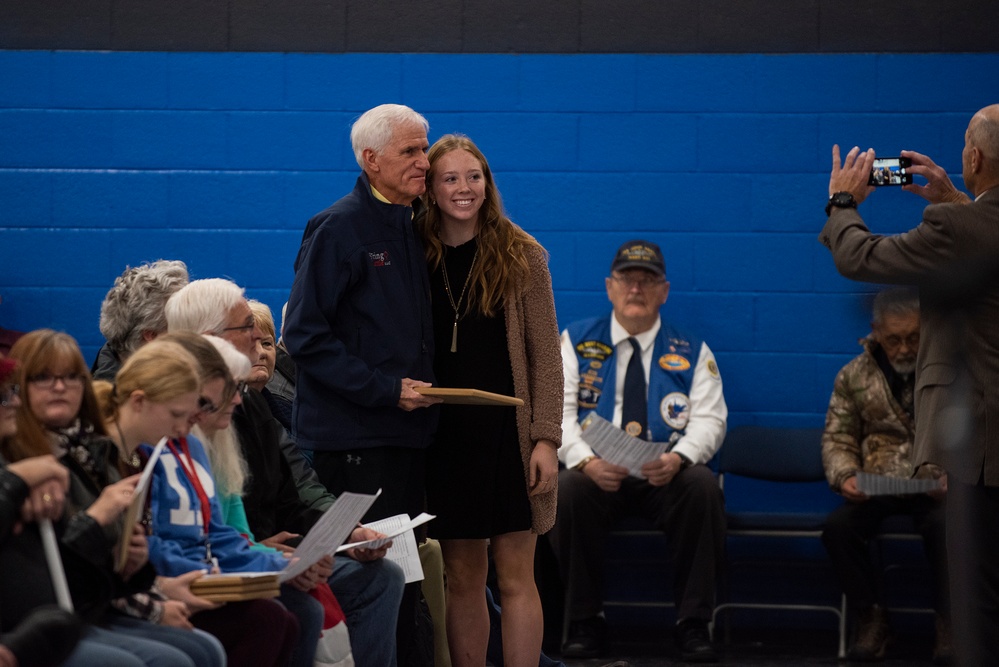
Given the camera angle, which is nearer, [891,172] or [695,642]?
[891,172]

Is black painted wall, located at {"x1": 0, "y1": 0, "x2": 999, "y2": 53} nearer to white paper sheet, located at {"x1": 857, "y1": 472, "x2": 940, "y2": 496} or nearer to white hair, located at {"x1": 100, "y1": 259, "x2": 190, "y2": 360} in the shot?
white paper sheet, located at {"x1": 857, "y1": 472, "x2": 940, "y2": 496}

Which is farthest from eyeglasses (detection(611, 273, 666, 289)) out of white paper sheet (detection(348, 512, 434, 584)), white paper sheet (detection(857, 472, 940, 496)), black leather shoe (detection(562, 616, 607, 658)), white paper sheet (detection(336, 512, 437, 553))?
white paper sheet (detection(336, 512, 437, 553))

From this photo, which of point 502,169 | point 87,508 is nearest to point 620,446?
point 502,169

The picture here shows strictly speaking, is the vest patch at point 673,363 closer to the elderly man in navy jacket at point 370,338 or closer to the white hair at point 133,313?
the elderly man in navy jacket at point 370,338

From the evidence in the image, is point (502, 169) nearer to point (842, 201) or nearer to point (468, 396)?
point (842, 201)

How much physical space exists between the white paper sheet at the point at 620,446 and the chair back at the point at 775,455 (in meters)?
0.41

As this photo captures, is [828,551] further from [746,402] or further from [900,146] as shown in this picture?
[900,146]

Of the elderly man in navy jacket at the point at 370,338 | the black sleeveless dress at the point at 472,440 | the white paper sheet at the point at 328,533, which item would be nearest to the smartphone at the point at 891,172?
the black sleeveless dress at the point at 472,440

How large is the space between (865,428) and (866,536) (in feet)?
1.34

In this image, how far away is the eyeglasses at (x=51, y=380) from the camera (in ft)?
6.88

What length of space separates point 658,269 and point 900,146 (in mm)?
1103

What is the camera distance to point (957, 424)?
2775 millimetres

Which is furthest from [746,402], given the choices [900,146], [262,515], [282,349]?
[262,515]

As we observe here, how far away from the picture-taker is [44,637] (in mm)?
1794
